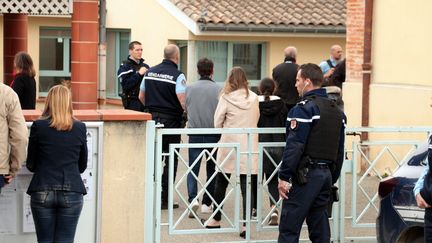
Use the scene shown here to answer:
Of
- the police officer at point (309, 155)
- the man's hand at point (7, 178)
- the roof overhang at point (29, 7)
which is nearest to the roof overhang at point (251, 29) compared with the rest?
the roof overhang at point (29, 7)

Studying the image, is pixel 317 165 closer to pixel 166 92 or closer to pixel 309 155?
pixel 309 155

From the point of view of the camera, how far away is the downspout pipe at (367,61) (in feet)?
55.7

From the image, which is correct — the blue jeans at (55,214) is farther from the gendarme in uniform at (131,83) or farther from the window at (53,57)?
the window at (53,57)

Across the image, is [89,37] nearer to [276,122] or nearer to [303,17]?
[276,122]

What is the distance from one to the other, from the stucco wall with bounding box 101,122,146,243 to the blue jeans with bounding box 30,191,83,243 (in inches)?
35.2

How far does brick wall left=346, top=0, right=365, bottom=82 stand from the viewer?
57.1 ft

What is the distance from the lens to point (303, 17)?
85.8 ft

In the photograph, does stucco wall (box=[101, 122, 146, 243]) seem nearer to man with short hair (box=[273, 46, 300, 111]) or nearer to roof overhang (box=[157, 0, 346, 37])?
man with short hair (box=[273, 46, 300, 111])

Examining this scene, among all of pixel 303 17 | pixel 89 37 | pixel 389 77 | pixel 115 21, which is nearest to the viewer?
pixel 89 37

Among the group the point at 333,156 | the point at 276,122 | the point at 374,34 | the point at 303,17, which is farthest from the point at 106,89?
the point at 333,156

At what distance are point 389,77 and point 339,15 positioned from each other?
10.1 m

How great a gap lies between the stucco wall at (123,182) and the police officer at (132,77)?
152 inches

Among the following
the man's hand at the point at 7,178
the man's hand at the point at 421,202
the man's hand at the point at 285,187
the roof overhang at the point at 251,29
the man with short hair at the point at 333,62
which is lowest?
the man's hand at the point at 285,187

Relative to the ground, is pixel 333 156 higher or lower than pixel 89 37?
lower
